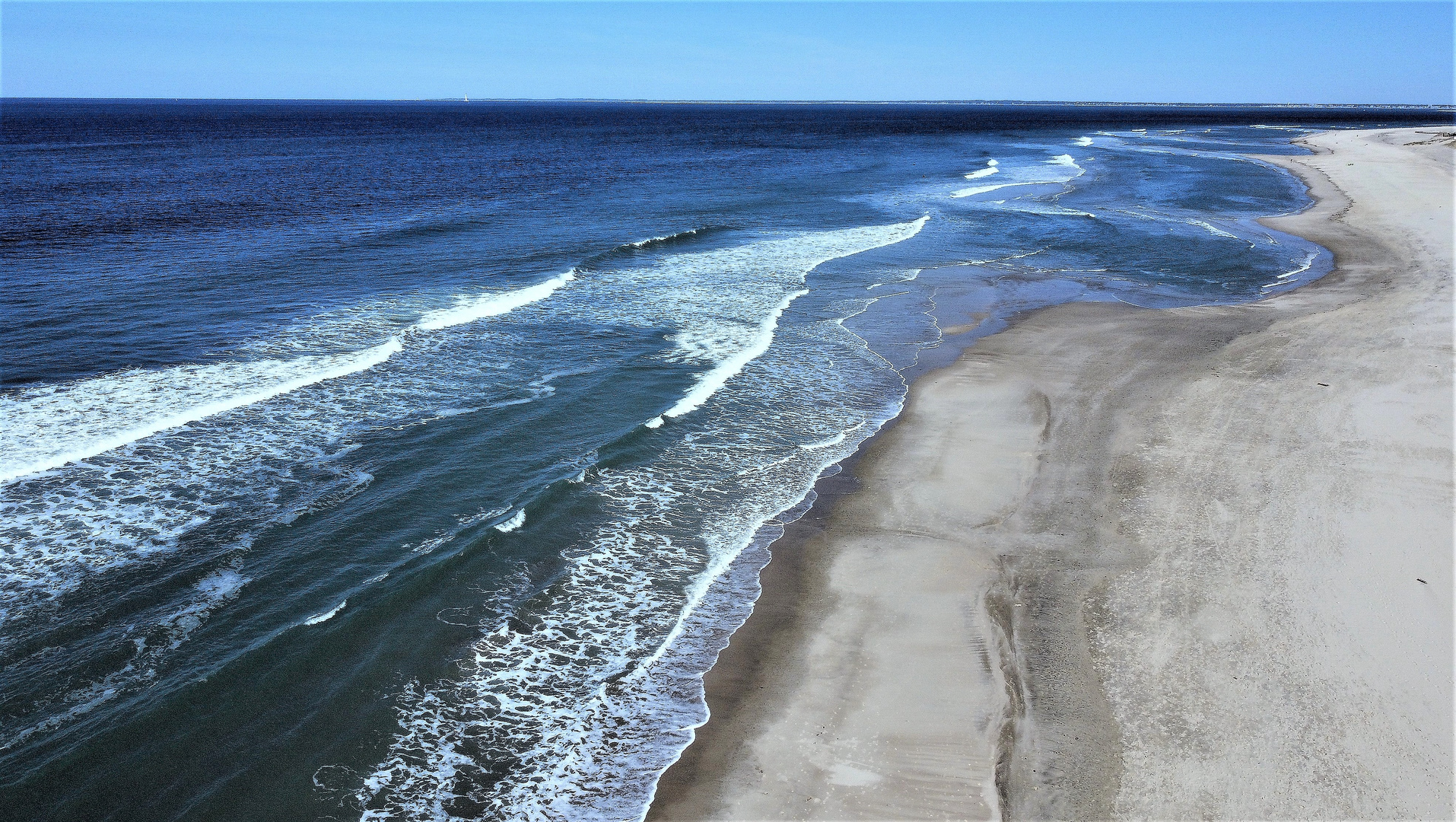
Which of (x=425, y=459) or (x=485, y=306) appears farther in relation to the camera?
(x=485, y=306)

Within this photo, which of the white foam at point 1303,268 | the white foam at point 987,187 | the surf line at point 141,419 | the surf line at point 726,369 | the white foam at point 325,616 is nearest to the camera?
the white foam at point 325,616

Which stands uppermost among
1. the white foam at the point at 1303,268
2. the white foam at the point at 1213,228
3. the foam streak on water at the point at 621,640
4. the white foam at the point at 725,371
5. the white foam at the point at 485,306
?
the white foam at the point at 1213,228

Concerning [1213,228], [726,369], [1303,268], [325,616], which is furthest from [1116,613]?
[1213,228]

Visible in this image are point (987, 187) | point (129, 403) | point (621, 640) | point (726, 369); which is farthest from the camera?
point (987, 187)

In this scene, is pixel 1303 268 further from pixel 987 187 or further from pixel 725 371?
pixel 987 187

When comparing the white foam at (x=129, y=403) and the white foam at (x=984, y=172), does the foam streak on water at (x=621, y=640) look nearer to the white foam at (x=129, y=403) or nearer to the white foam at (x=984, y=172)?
the white foam at (x=129, y=403)

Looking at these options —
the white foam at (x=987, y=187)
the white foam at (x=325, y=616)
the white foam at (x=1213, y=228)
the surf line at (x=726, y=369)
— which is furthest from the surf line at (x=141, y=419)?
the white foam at (x=987, y=187)

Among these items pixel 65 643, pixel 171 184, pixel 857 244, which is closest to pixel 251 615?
pixel 65 643

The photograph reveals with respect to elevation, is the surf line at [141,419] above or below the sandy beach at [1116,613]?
above
